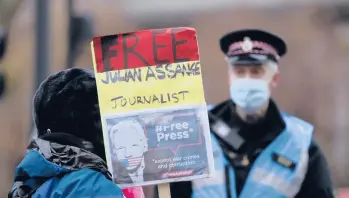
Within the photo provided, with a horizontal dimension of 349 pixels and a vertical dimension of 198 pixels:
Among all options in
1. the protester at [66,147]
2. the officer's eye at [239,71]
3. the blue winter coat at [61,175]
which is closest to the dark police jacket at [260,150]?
the officer's eye at [239,71]

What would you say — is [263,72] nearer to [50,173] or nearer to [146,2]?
[146,2]

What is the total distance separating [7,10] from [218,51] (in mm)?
1113

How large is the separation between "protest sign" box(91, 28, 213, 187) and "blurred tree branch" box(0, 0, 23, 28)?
1364 millimetres

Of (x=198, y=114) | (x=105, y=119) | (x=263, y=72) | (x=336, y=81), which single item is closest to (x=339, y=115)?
(x=336, y=81)

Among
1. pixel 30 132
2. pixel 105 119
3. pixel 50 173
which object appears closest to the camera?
pixel 50 173

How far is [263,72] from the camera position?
3436 mm

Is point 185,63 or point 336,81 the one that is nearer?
point 185,63

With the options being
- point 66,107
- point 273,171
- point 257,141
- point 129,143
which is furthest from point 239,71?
point 66,107

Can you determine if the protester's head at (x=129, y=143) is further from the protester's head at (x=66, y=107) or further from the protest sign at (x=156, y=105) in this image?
the protester's head at (x=66, y=107)

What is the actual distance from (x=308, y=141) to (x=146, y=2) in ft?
3.62

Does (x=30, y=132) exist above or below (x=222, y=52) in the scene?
below

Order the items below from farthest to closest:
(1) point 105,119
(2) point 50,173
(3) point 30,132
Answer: (3) point 30,132 → (1) point 105,119 → (2) point 50,173

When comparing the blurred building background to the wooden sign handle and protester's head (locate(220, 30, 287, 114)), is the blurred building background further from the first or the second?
the wooden sign handle

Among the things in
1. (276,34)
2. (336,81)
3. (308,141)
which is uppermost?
(276,34)
